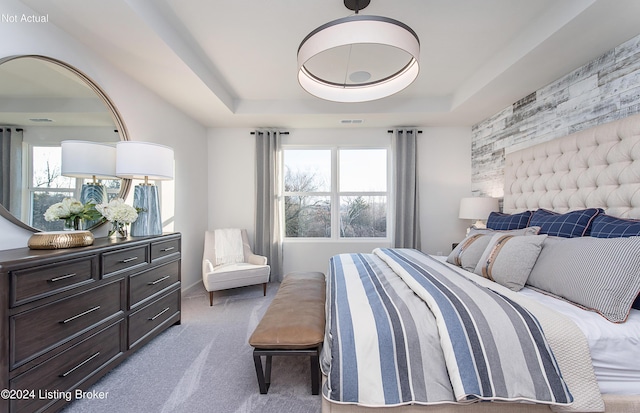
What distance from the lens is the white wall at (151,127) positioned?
65.4 inches

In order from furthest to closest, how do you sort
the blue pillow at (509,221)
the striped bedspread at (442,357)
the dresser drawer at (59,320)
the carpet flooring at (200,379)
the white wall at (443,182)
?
the white wall at (443,182), the blue pillow at (509,221), the carpet flooring at (200,379), the dresser drawer at (59,320), the striped bedspread at (442,357)

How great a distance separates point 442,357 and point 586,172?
81.1 inches

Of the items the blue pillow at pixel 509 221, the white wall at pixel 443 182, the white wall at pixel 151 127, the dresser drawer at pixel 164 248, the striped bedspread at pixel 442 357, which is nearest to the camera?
the striped bedspread at pixel 442 357

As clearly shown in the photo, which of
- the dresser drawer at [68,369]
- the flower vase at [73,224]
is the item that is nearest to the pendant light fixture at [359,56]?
the flower vase at [73,224]

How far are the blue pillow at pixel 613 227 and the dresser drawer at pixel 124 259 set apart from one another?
128 inches

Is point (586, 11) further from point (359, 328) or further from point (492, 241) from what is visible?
point (359, 328)

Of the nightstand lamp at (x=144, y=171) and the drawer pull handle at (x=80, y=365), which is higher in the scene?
the nightstand lamp at (x=144, y=171)

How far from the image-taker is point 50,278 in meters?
1.42

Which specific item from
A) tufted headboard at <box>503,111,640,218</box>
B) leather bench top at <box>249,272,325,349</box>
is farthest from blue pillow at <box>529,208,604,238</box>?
leather bench top at <box>249,272,325,349</box>

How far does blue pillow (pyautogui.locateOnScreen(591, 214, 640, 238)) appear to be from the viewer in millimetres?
1583

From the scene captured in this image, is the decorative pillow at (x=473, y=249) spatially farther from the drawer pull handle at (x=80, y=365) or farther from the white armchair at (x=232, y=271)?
the drawer pull handle at (x=80, y=365)

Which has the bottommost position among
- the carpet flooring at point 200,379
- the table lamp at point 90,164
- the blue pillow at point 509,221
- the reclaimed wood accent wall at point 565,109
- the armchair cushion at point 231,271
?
the carpet flooring at point 200,379

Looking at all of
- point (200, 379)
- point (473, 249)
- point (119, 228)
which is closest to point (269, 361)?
point (200, 379)

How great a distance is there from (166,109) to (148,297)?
220 centimetres
